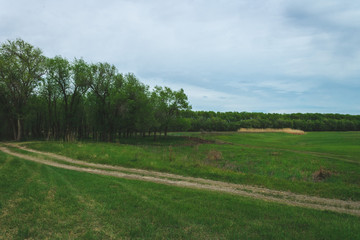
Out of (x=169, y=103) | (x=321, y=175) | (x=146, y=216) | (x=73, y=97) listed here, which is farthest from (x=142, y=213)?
(x=169, y=103)

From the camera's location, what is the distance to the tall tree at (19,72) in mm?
38719

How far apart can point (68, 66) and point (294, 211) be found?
46.7 metres

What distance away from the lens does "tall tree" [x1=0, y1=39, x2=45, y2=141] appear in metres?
38.7

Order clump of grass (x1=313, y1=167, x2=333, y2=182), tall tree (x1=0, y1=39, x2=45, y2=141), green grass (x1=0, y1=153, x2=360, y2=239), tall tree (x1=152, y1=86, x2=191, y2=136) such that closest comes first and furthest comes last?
green grass (x1=0, y1=153, x2=360, y2=239), clump of grass (x1=313, y1=167, x2=333, y2=182), tall tree (x1=0, y1=39, x2=45, y2=141), tall tree (x1=152, y1=86, x2=191, y2=136)

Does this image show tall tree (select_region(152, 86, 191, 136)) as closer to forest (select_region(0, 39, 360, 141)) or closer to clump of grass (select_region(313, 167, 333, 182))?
forest (select_region(0, 39, 360, 141))

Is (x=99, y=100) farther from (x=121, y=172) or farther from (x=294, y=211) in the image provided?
(x=294, y=211)

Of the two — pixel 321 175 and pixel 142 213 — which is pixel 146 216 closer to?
pixel 142 213

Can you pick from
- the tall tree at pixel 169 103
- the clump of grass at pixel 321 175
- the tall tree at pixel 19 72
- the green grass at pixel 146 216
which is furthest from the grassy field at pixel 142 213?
the tall tree at pixel 169 103

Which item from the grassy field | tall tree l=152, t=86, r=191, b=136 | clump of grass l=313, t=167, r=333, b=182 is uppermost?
tall tree l=152, t=86, r=191, b=136

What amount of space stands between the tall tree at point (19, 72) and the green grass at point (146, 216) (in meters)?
36.7

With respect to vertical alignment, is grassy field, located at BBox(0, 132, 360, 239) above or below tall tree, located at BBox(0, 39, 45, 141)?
below

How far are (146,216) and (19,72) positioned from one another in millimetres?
45195

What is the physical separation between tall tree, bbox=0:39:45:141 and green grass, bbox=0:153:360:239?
36.7 m

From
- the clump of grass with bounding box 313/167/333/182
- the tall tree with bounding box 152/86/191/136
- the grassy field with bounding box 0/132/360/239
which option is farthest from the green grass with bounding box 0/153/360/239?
the tall tree with bounding box 152/86/191/136
